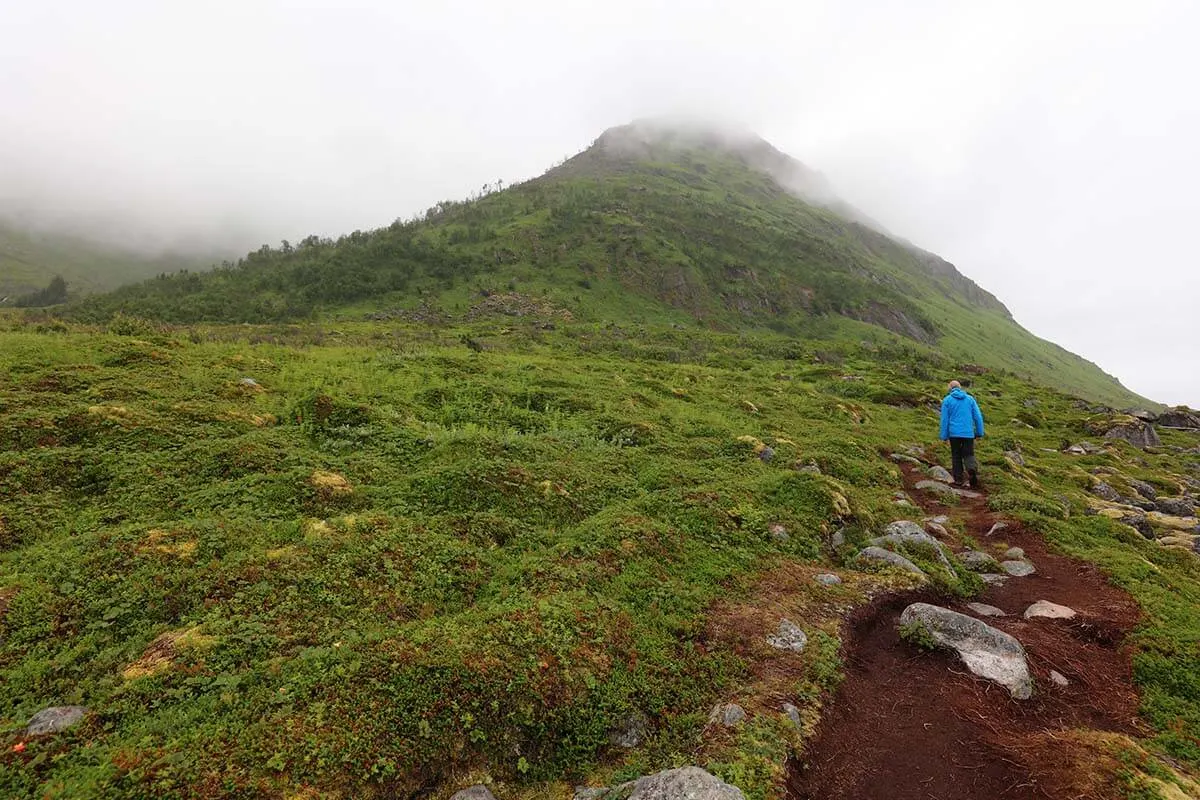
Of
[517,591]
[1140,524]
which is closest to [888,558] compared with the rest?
[517,591]

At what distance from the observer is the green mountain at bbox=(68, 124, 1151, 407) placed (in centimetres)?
7044

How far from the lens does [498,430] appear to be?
16375 millimetres

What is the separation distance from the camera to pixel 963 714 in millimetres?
6961

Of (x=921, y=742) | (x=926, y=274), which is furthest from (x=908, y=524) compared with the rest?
Result: (x=926, y=274)

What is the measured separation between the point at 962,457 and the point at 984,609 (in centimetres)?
939

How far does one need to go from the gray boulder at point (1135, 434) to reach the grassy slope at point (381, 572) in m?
17.4

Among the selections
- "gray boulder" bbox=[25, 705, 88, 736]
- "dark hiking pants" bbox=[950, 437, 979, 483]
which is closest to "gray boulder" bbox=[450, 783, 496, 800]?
"gray boulder" bbox=[25, 705, 88, 736]

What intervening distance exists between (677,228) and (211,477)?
9776 cm

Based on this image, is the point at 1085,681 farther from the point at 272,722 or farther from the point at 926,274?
the point at 926,274

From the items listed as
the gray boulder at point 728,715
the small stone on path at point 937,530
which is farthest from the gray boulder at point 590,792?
the small stone on path at point 937,530

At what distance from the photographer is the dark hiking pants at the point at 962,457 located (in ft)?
57.1

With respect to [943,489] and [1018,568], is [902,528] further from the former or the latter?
[943,489]

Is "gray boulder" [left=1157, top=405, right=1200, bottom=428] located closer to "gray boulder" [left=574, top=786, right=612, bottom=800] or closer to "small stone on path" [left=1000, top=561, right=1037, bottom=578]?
"small stone on path" [left=1000, top=561, right=1037, bottom=578]

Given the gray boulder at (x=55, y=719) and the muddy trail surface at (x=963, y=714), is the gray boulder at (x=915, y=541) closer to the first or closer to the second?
the muddy trail surface at (x=963, y=714)
